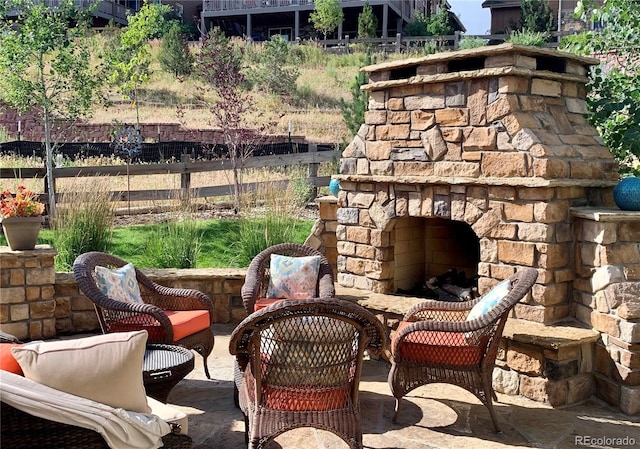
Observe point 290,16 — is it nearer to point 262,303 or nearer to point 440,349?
point 262,303

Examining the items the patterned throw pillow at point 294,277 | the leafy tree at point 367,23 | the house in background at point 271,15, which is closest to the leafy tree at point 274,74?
the house in background at point 271,15

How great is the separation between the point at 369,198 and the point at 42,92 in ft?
20.3

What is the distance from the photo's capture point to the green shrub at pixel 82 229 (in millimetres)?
6797

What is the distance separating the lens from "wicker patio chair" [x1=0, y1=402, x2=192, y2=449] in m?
2.37

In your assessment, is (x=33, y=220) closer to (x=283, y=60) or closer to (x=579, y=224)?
(x=579, y=224)

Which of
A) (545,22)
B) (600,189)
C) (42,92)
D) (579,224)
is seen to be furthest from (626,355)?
(545,22)

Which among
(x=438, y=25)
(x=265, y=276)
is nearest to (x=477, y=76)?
(x=265, y=276)

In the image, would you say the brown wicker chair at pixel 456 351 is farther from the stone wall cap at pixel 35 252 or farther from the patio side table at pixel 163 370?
the stone wall cap at pixel 35 252

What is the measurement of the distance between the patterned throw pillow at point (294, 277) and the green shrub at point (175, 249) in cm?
193

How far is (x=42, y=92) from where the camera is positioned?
955cm

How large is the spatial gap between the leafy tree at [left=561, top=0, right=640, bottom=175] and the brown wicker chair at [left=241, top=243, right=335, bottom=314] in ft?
8.86

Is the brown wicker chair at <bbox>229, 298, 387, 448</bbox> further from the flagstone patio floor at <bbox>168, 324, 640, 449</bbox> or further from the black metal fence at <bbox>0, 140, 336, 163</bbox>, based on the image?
the black metal fence at <bbox>0, 140, 336, 163</bbox>

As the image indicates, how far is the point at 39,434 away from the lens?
7.90ft

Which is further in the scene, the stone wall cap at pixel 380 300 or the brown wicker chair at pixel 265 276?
the stone wall cap at pixel 380 300
